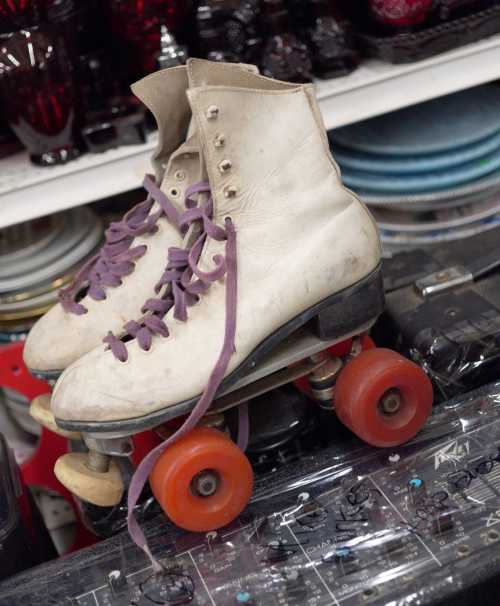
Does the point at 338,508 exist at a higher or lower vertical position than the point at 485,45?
lower

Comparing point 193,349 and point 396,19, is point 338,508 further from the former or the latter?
point 396,19

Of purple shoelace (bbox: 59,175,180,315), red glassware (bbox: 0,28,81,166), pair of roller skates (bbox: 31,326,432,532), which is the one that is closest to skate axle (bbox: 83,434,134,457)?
pair of roller skates (bbox: 31,326,432,532)

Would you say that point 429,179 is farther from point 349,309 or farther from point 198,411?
point 198,411

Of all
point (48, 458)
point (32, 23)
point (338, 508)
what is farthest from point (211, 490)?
point (32, 23)

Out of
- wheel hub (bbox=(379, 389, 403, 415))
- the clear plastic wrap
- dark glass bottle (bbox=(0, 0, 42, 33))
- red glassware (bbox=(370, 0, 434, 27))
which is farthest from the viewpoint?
red glassware (bbox=(370, 0, 434, 27))

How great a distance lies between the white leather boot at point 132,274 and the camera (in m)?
0.74

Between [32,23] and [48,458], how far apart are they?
1.57 ft

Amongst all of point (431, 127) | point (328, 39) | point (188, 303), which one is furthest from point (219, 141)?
point (431, 127)

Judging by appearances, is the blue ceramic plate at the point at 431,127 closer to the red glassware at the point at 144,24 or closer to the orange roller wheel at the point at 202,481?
the red glassware at the point at 144,24

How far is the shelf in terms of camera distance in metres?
0.91

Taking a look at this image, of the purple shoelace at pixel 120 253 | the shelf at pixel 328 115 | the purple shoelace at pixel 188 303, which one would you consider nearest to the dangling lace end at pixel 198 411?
the purple shoelace at pixel 188 303

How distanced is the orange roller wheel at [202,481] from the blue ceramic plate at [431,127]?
20.0 inches

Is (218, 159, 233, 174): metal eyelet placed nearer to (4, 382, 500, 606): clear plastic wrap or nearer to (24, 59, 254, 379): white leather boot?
(24, 59, 254, 379): white leather boot

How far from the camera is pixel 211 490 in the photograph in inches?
25.7
